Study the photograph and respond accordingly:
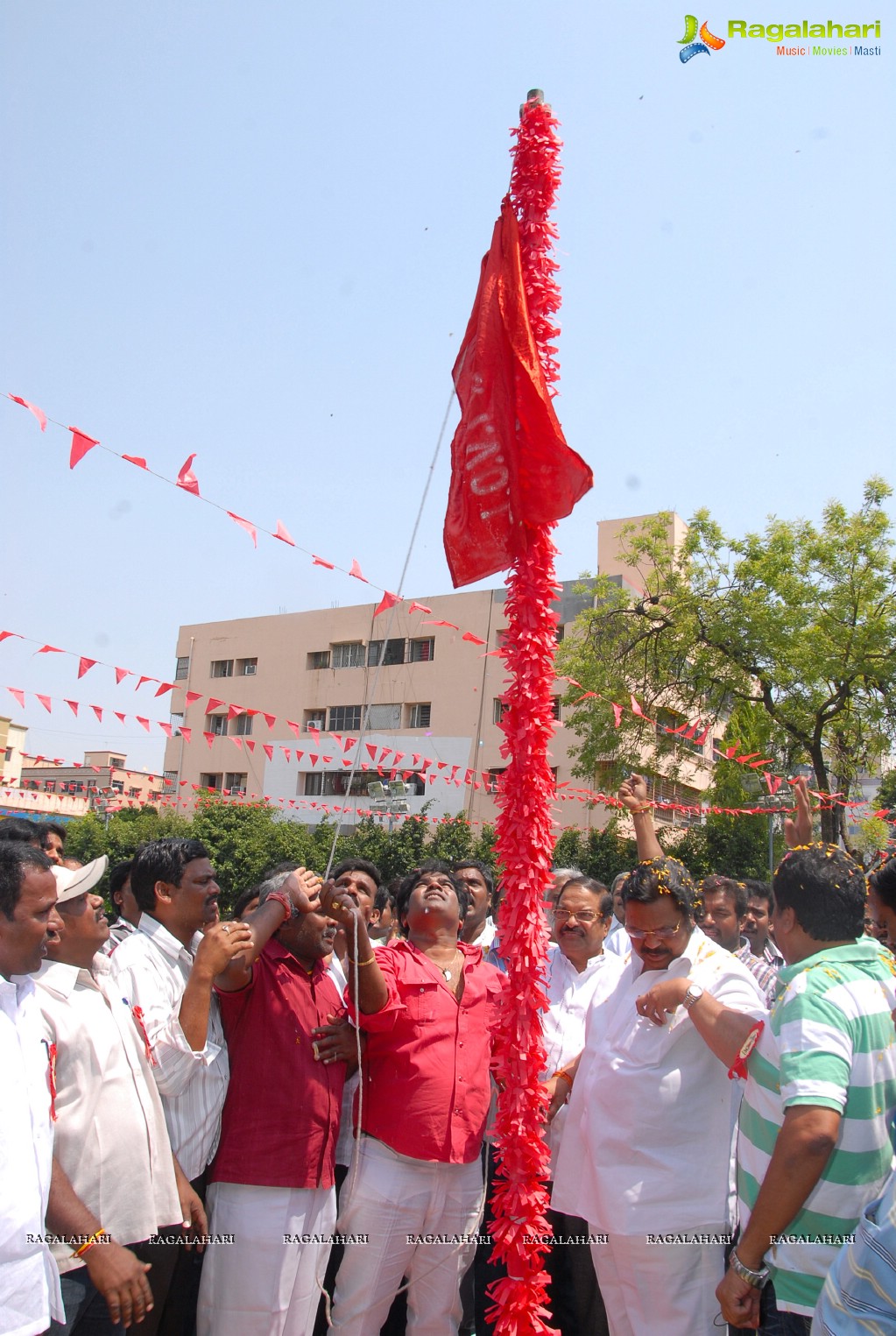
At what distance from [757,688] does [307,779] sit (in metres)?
19.8

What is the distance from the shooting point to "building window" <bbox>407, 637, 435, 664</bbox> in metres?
32.9

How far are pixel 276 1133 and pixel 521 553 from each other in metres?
2.02

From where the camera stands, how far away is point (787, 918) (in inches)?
108

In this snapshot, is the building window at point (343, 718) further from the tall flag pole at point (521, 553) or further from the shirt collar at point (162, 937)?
the tall flag pole at point (521, 553)

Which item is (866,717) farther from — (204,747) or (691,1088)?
(204,747)

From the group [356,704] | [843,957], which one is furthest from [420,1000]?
[356,704]

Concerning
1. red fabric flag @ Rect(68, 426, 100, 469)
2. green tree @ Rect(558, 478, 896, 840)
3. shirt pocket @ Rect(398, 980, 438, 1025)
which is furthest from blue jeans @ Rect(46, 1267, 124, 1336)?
green tree @ Rect(558, 478, 896, 840)

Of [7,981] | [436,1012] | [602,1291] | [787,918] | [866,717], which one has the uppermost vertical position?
[866,717]

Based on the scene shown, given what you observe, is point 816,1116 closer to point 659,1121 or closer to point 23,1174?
point 659,1121

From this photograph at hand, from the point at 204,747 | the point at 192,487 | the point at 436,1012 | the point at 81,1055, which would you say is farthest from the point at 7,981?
the point at 204,747

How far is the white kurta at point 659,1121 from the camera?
10.3 feet

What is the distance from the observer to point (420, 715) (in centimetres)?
3278

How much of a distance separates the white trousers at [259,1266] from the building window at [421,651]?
29636 mm

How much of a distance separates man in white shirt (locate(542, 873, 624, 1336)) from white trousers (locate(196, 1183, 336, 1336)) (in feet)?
3.08
